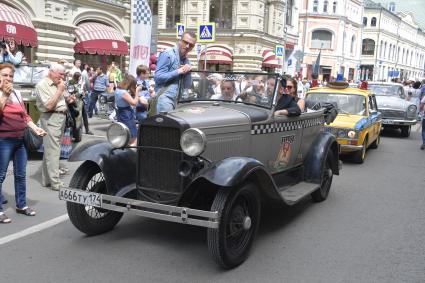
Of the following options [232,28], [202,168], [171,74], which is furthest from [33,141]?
[232,28]

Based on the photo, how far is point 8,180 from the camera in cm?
700

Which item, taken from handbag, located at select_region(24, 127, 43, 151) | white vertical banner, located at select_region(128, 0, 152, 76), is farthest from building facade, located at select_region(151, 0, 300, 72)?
handbag, located at select_region(24, 127, 43, 151)

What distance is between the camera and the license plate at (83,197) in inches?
163

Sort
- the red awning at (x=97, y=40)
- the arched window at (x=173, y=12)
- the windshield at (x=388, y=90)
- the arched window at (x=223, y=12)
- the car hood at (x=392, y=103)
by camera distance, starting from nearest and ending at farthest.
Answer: the car hood at (x=392, y=103)
the windshield at (x=388, y=90)
the red awning at (x=97, y=40)
the arched window at (x=223, y=12)
the arched window at (x=173, y=12)

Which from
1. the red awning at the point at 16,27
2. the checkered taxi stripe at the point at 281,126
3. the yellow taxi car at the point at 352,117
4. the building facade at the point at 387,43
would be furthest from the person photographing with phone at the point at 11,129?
the building facade at the point at 387,43

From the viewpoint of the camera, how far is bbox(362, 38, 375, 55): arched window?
78562 mm

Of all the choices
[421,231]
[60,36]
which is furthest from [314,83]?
[421,231]

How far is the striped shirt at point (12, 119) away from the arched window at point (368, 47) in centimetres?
8033

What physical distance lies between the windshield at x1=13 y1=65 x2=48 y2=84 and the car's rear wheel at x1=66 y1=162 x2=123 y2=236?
5.51 m

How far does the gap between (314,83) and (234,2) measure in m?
16.3

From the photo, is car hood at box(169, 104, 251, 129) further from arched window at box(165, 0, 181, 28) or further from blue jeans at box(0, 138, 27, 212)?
arched window at box(165, 0, 181, 28)

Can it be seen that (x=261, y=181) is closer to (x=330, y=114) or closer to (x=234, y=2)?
(x=330, y=114)

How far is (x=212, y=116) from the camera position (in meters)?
4.51

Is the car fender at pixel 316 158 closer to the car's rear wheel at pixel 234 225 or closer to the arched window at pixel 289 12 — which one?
the car's rear wheel at pixel 234 225
